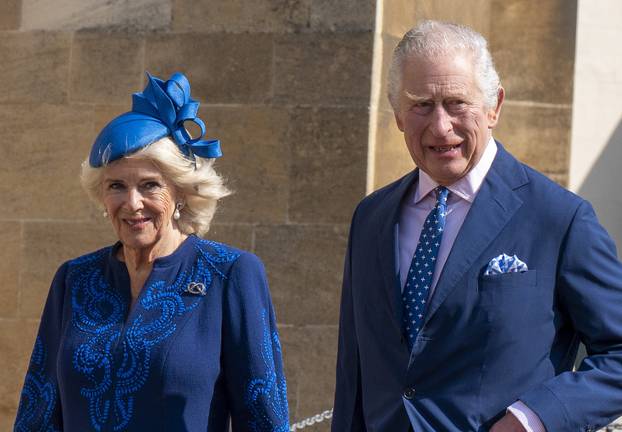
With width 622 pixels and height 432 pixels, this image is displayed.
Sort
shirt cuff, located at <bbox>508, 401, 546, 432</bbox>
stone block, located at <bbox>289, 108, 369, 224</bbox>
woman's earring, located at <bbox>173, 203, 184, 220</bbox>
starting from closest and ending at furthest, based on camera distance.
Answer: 1. shirt cuff, located at <bbox>508, 401, 546, 432</bbox>
2. woman's earring, located at <bbox>173, 203, 184, 220</bbox>
3. stone block, located at <bbox>289, 108, 369, 224</bbox>

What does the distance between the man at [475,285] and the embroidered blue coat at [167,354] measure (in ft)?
1.41

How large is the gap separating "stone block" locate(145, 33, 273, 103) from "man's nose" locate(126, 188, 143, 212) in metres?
2.55

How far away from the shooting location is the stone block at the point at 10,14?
6422mm

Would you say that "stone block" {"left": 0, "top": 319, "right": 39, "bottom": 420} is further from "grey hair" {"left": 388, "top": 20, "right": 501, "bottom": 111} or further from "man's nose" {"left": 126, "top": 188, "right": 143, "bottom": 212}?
"grey hair" {"left": 388, "top": 20, "right": 501, "bottom": 111}

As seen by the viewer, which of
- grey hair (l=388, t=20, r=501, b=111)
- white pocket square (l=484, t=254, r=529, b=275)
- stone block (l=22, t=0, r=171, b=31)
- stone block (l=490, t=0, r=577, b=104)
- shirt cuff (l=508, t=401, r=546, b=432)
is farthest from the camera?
stone block (l=490, t=0, r=577, b=104)

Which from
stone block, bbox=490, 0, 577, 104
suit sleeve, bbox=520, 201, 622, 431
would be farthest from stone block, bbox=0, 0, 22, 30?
suit sleeve, bbox=520, 201, 622, 431

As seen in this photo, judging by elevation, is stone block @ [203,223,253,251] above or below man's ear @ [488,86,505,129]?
below

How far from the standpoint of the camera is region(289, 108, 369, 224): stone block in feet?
19.8

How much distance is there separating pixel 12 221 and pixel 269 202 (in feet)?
4.31

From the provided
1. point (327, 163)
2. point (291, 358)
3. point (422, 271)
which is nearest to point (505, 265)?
point (422, 271)

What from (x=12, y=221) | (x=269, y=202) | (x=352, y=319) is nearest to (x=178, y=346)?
(x=352, y=319)

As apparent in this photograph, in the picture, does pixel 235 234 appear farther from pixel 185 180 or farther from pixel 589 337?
pixel 589 337

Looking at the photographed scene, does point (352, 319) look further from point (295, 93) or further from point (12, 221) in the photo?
point (12, 221)

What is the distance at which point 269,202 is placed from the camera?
613 centimetres
